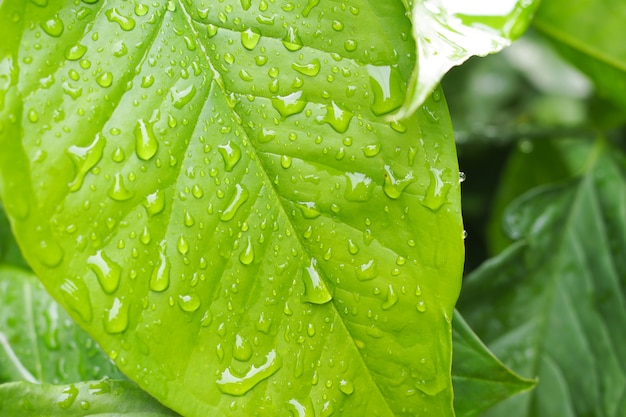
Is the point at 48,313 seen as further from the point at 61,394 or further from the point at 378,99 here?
the point at 378,99

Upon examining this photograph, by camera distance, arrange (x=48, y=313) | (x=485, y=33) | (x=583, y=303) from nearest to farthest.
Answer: (x=485, y=33)
(x=48, y=313)
(x=583, y=303)

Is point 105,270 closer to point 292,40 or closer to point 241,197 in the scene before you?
point 241,197

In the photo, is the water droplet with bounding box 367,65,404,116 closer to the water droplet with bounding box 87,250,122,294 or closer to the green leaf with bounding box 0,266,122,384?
the water droplet with bounding box 87,250,122,294

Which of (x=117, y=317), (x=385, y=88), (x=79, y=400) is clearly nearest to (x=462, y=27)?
(x=385, y=88)

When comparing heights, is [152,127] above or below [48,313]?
above

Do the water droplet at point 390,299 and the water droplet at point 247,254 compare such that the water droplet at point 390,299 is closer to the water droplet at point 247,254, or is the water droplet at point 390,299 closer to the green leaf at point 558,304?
the water droplet at point 247,254

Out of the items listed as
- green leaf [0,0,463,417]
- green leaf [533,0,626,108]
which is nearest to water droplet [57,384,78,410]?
green leaf [0,0,463,417]

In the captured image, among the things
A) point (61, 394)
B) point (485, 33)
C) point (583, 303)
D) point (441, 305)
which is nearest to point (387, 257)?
point (441, 305)

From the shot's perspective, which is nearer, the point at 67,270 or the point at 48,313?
the point at 67,270
